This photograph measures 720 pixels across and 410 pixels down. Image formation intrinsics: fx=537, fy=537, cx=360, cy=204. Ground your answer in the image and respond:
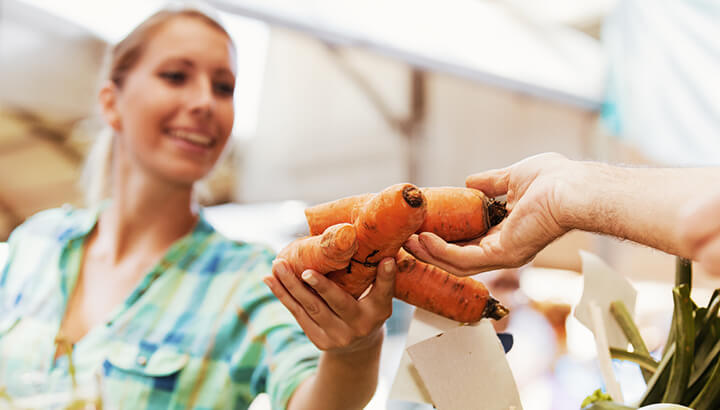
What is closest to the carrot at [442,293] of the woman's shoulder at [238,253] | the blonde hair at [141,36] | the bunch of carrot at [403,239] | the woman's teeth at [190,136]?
the bunch of carrot at [403,239]

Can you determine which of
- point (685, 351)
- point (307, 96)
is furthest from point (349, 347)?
point (307, 96)

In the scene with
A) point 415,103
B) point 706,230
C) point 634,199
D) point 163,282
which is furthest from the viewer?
Answer: point 415,103

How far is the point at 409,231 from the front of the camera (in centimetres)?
59

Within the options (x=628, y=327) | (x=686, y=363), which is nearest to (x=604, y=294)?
(x=628, y=327)

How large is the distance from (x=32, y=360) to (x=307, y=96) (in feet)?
6.23

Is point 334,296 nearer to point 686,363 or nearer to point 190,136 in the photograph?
point 686,363

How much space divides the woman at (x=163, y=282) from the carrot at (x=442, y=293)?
11 centimetres

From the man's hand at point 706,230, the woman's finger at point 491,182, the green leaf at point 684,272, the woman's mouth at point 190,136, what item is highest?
the man's hand at point 706,230

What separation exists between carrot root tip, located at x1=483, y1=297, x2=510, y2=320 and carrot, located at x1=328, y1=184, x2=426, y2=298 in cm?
13

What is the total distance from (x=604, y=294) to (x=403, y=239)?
29 centimetres

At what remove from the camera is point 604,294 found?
27.3 inches

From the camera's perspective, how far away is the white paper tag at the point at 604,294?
681mm

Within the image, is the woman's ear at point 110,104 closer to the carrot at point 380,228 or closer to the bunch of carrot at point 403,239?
the bunch of carrot at point 403,239

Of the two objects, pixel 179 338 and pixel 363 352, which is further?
pixel 179 338
